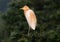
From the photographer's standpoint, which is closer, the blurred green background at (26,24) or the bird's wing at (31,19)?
the blurred green background at (26,24)

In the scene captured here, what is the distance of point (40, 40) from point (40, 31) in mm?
113

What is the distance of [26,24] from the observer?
1.96 meters

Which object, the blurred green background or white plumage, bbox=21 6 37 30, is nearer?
the blurred green background

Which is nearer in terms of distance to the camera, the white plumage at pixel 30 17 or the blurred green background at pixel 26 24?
the blurred green background at pixel 26 24

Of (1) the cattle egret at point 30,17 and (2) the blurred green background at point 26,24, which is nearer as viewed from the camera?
(2) the blurred green background at point 26,24

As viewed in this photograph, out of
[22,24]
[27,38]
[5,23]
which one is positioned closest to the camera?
[27,38]

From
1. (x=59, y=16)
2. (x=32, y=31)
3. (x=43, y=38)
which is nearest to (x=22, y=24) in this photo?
(x=32, y=31)

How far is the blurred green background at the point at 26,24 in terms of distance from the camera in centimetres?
178

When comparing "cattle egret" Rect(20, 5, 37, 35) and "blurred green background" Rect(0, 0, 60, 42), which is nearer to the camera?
"blurred green background" Rect(0, 0, 60, 42)

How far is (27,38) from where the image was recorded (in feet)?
5.78

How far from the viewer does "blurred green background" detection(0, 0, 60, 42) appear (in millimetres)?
1777

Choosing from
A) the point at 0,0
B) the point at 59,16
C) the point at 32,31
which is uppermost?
the point at 0,0

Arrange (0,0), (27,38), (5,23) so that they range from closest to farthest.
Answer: (27,38)
(5,23)
(0,0)

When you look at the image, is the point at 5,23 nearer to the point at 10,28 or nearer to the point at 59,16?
the point at 10,28
